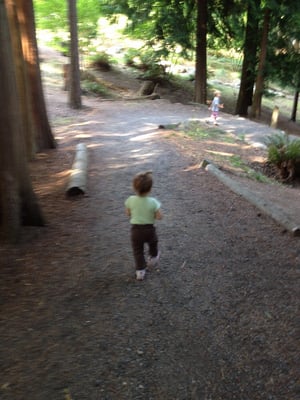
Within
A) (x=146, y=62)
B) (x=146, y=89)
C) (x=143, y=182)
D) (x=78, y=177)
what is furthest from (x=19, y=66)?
(x=146, y=62)

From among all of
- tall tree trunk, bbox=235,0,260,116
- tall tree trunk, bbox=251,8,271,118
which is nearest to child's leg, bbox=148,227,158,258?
tall tree trunk, bbox=251,8,271,118

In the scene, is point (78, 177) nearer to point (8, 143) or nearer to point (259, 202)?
point (8, 143)

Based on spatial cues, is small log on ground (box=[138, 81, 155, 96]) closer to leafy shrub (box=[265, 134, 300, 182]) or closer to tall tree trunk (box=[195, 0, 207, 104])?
tall tree trunk (box=[195, 0, 207, 104])

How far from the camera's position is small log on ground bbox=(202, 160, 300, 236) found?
6.33m

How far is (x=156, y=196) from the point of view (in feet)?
25.2

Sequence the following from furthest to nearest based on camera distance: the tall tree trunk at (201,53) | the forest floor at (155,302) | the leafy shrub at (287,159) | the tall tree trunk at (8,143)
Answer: the tall tree trunk at (201,53) → the leafy shrub at (287,159) → the tall tree trunk at (8,143) → the forest floor at (155,302)

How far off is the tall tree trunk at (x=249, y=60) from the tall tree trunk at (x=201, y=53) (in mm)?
2211

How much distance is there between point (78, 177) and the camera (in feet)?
→ 26.1

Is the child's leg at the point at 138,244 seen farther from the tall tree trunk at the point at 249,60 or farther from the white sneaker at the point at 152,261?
the tall tree trunk at the point at 249,60

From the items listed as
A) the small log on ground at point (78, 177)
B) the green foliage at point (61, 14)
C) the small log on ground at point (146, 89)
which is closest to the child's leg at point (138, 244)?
the small log on ground at point (78, 177)

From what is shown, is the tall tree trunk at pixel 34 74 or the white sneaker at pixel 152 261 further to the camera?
the tall tree trunk at pixel 34 74

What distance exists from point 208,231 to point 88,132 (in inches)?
309

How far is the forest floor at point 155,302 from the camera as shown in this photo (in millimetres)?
3354

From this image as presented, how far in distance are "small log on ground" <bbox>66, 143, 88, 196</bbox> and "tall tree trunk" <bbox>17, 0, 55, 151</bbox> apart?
4.44 ft
